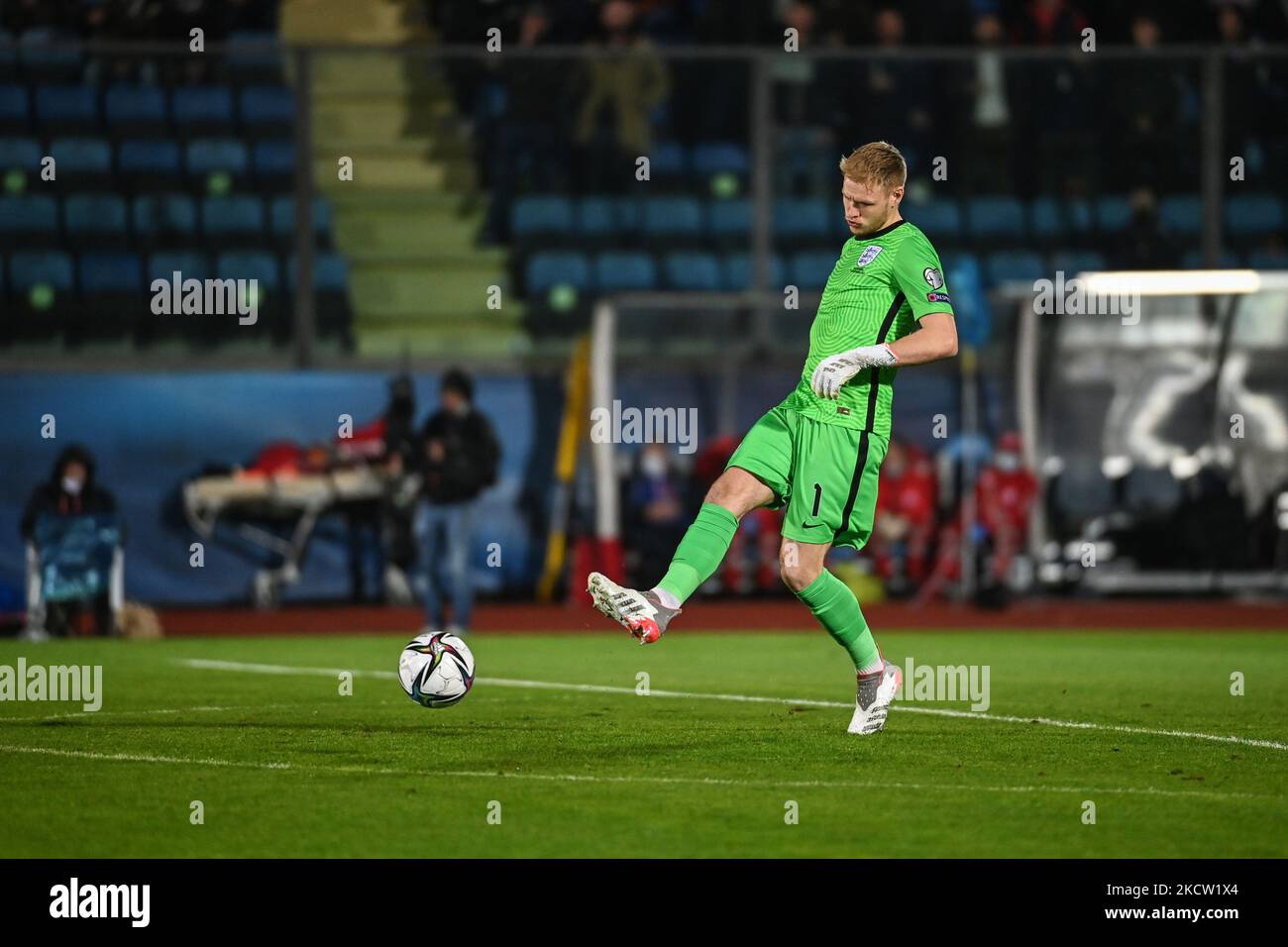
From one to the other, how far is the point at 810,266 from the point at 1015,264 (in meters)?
2.05

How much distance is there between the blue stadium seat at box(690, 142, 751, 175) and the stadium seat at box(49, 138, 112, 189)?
5.40 meters

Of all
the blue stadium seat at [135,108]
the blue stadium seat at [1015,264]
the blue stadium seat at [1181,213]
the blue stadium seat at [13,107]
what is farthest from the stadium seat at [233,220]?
the blue stadium seat at [1181,213]

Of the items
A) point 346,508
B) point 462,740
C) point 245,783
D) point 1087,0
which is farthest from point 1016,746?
point 1087,0

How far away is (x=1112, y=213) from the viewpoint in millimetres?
18547

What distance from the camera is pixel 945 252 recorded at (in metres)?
18.5

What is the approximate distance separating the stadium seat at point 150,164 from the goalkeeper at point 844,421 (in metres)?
12.0

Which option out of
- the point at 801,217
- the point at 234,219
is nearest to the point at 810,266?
the point at 801,217

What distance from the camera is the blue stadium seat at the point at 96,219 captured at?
17.6 m

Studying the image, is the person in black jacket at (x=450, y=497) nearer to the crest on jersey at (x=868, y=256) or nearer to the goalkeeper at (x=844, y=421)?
the goalkeeper at (x=844, y=421)

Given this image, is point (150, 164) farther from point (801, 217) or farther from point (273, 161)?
point (801, 217)

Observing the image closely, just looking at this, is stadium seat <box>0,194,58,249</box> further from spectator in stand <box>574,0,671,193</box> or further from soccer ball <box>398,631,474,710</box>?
soccer ball <box>398,631,474,710</box>

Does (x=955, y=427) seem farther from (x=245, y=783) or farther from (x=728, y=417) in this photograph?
(x=245, y=783)

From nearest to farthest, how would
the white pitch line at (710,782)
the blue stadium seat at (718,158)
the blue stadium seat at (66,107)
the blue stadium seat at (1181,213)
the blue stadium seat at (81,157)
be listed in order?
the white pitch line at (710,782), the blue stadium seat at (66,107), the blue stadium seat at (81,157), the blue stadium seat at (1181,213), the blue stadium seat at (718,158)

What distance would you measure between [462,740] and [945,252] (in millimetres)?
11983
